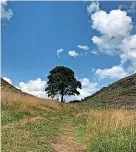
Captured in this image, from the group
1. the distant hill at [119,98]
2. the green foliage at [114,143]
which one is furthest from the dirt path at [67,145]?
the distant hill at [119,98]

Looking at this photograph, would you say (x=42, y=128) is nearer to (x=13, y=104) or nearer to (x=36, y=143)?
(x=36, y=143)

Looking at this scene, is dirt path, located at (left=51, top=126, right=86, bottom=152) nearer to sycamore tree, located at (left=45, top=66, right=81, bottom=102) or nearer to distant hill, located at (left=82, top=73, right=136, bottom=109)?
distant hill, located at (left=82, top=73, right=136, bottom=109)

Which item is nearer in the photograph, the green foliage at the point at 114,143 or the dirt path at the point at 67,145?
the green foliage at the point at 114,143

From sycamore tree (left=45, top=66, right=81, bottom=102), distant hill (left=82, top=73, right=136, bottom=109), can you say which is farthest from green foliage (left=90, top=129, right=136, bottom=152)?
sycamore tree (left=45, top=66, right=81, bottom=102)

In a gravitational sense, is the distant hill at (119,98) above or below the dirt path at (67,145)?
above

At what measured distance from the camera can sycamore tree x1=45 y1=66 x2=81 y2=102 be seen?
63.0 metres

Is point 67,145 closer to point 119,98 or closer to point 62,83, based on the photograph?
point 119,98

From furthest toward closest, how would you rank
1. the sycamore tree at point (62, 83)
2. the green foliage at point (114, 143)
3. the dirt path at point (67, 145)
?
1. the sycamore tree at point (62, 83)
2. the dirt path at point (67, 145)
3. the green foliage at point (114, 143)

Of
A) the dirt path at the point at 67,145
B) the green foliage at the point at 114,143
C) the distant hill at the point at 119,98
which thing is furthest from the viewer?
the distant hill at the point at 119,98

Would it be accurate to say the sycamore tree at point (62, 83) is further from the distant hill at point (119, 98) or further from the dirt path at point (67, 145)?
the dirt path at point (67, 145)

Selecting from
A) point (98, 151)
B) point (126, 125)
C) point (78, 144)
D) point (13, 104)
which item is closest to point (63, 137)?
point (78, 144)

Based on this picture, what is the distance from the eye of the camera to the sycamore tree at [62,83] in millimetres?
62991

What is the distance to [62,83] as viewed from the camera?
62.8 m

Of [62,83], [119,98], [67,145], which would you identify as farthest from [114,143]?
[62,83]
